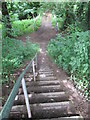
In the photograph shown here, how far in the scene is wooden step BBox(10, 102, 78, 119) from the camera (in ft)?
5.83

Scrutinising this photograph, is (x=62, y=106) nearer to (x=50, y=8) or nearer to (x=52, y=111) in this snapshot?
(x=52, y=111)

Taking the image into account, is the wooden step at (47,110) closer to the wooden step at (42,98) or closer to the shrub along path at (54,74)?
the shrub along path at (54,74)

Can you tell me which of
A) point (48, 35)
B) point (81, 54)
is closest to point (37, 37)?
point (48, 35)

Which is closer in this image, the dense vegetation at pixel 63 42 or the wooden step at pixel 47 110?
the wooden step at pixel 47 110

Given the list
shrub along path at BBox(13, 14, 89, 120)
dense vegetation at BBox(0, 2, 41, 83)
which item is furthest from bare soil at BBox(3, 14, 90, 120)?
dense vegetation at BBox(0, 2, 41, 83)

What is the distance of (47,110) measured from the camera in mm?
1895

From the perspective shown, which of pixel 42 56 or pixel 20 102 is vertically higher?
pixel 20 102

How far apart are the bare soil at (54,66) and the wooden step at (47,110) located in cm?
27

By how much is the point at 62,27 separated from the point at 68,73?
382 inches

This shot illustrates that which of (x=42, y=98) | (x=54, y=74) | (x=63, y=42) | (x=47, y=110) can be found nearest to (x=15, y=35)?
(x=63, y=42)

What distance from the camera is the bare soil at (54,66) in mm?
2377

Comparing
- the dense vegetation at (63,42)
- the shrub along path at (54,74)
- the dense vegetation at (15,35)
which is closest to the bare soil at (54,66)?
the shrub along path at (54,74)

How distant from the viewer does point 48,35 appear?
41.9ft

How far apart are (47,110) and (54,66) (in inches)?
162
